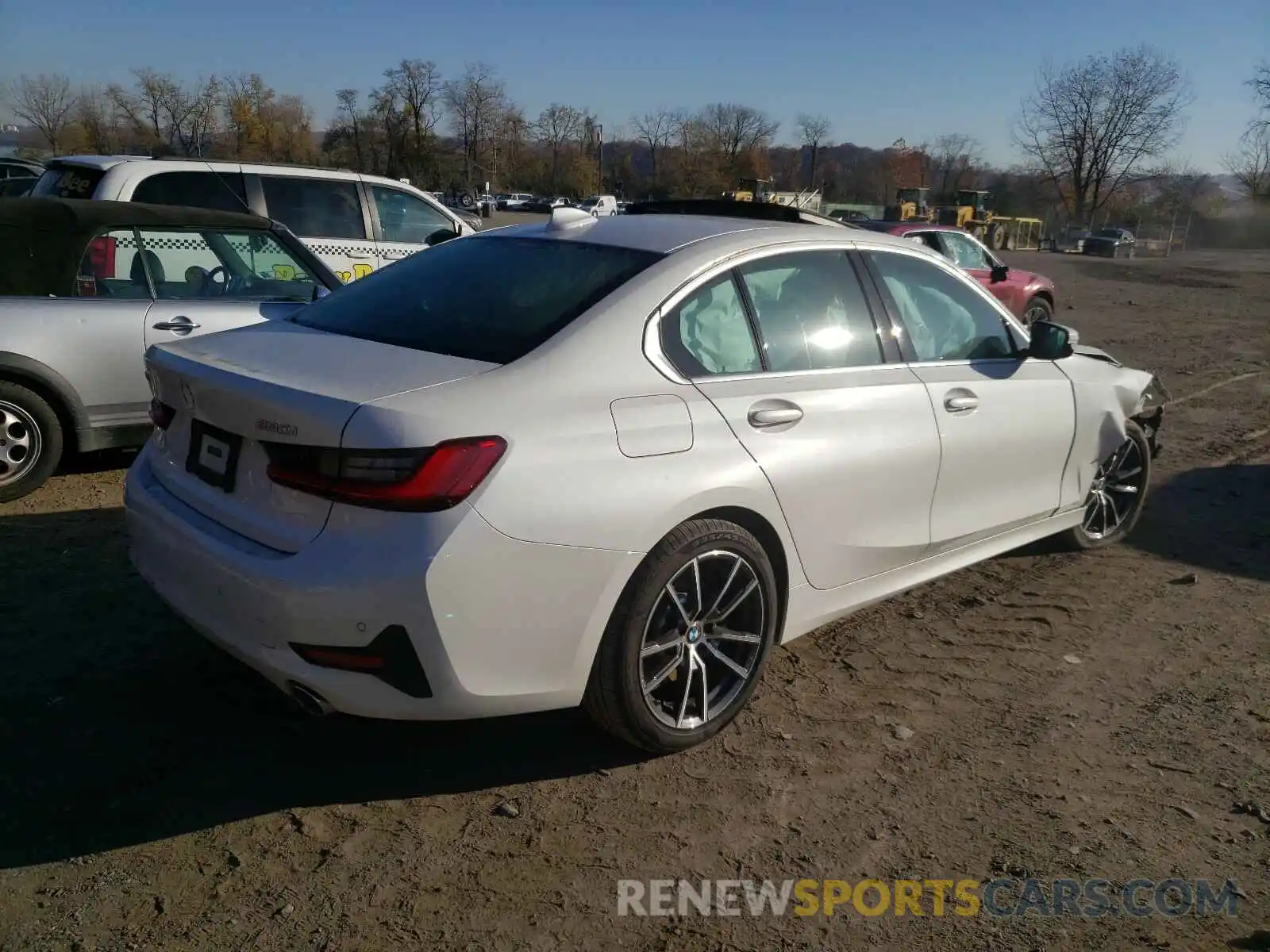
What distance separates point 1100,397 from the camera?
4.81 meters

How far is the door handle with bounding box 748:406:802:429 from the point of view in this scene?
321 cm

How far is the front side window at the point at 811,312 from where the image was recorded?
11.4ft

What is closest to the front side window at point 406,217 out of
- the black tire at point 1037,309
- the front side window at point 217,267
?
the front side window at point 217,267

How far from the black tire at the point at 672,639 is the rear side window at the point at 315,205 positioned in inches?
264

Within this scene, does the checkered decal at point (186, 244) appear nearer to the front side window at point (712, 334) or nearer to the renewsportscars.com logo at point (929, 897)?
the front side window at point (712, 334)

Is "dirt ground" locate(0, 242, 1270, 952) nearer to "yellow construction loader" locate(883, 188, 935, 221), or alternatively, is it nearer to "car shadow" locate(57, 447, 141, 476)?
"car shadow" locate(57, 447, 141, 476)

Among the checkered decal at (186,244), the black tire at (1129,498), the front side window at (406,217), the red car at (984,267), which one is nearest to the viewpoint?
the black tire at (1129,498)

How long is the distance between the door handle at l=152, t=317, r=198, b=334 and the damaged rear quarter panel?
455cm

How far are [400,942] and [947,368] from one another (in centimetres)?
291

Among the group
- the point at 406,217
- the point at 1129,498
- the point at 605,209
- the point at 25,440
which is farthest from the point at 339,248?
the point at 1129,498

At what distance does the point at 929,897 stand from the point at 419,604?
60.6 inches

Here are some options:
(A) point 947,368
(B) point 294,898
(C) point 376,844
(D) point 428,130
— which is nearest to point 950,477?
(A) point 947,368

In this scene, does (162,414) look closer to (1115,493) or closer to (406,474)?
(406,474)

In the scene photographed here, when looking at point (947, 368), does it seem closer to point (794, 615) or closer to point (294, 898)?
point (794, 615)
